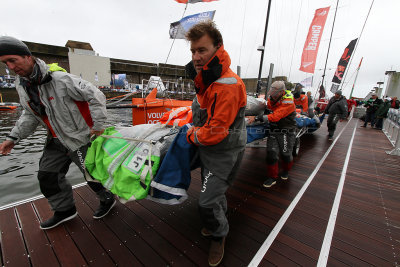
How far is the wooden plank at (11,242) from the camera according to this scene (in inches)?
69.2

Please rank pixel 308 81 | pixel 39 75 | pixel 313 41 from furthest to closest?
pixel 308 81 → pixel 313 41 → pixel 39 75

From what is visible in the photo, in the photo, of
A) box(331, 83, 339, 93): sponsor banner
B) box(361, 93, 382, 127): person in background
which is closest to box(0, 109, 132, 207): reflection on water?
box(361, 93, 382, 127): person in background

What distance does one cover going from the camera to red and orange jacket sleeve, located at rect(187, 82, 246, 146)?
1.36m

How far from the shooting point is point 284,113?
316 centimetres

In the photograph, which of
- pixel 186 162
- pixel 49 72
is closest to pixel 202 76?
pixel 186 162

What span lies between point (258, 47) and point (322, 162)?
4.34m

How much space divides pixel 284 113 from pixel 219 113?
224 cm

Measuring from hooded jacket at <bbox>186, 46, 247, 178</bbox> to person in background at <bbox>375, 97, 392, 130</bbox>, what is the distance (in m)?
11.6

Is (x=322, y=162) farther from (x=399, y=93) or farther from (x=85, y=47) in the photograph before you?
(x=85, y=47)

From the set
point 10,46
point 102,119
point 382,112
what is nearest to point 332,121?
point 382,112

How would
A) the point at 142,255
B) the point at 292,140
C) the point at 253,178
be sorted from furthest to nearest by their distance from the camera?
1. the point at 253,178
2. the point at 292,140
3. the point at 142,255

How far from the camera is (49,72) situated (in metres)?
1.78

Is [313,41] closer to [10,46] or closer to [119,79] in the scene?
[10,46]

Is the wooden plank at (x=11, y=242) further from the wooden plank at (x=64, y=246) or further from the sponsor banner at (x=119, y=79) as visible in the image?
the sponsor banner at (x=119, y=79)
